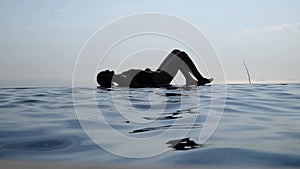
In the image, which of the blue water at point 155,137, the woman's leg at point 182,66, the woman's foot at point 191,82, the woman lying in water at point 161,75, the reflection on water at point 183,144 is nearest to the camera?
the blue water at point 155,137

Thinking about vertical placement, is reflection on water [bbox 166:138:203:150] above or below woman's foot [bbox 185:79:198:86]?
below

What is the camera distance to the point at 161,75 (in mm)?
10328

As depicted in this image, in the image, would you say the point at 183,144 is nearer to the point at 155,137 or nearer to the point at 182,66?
the point at 155,137

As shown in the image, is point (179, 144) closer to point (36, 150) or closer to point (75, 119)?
point (36, 150)

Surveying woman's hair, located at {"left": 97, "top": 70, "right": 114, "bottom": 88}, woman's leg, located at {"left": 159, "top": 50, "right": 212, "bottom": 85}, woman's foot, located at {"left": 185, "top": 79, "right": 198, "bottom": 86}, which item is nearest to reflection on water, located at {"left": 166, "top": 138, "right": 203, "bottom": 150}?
woman's leg, located at {"left": 159, "top": 50, "right": 212, "bottom": 85}

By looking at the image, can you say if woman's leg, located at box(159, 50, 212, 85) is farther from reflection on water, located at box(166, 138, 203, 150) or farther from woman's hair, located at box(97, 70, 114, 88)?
reflection on water, located at box(166, 138, 203, 150)

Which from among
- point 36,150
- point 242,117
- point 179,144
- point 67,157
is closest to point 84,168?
point 67,157

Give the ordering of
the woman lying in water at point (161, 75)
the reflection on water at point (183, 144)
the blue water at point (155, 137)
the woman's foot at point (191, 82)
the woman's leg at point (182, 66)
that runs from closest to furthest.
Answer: the blue water at point (155, 137), the reflection on water at point (183, 144), the woman's leg at point (182, 66), the woman lying in water at point (161, 75), the woman's foot at point (191, 82)

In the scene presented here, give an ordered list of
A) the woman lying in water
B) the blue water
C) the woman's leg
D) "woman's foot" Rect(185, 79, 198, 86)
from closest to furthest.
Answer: the blue water
the woman's leg
the woman lying in water
"woman's foot" Rect(185, 79, 198, 86)

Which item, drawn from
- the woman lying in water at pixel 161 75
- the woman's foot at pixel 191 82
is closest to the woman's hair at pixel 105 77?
the woman lying in water at pixel 161 75

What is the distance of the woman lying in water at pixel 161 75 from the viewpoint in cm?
999

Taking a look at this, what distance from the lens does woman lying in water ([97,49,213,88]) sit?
9992 mm

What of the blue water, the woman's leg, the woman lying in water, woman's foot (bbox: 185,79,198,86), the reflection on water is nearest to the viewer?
the blue water

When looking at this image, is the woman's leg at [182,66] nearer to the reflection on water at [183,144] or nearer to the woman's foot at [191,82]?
the woman's foot at [191,82]
